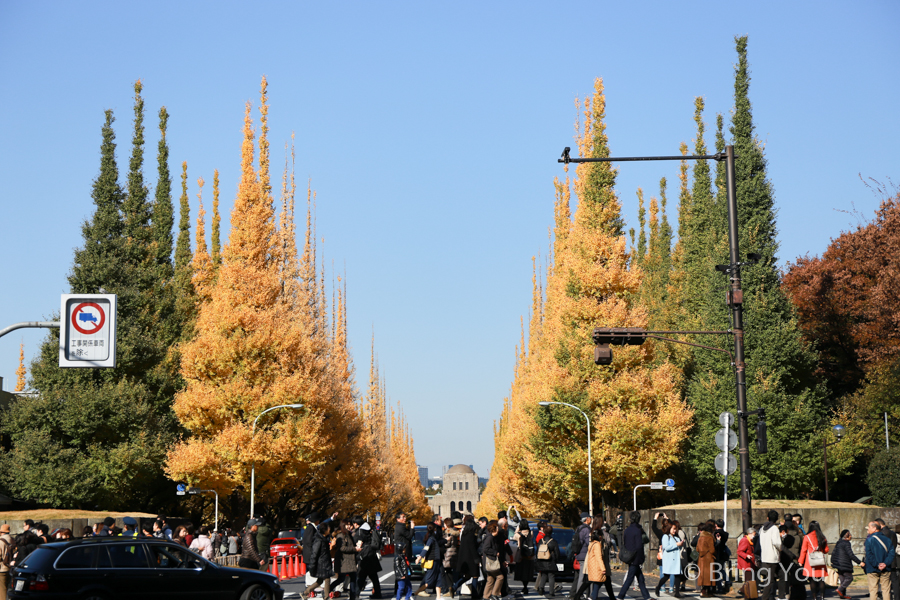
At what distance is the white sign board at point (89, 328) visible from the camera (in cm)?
1310

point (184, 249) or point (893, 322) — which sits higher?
point (184, 249)

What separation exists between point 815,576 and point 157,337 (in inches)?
1220

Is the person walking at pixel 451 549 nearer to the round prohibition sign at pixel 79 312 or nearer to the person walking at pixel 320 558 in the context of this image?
the person walking at pixel 320 558

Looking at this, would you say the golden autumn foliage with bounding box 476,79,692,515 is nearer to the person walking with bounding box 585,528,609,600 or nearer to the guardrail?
the guardrail

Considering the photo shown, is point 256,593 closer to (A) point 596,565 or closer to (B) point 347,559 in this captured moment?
(B) point 347,559

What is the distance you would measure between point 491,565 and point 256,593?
14.8 feet

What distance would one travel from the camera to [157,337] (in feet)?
132

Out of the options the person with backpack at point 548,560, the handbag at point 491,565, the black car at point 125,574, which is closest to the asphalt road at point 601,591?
the person with backpack at point 548,560

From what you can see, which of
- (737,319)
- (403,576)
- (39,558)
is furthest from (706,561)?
(39,558)

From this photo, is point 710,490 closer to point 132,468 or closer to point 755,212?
point 755,212

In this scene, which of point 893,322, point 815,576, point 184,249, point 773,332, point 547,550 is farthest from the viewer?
point 184,249

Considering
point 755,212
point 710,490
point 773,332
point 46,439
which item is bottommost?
point 710,490

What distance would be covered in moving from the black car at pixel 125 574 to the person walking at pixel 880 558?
34.8 ft

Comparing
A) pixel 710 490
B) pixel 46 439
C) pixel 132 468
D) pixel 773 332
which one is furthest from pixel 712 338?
pixel 46 439
